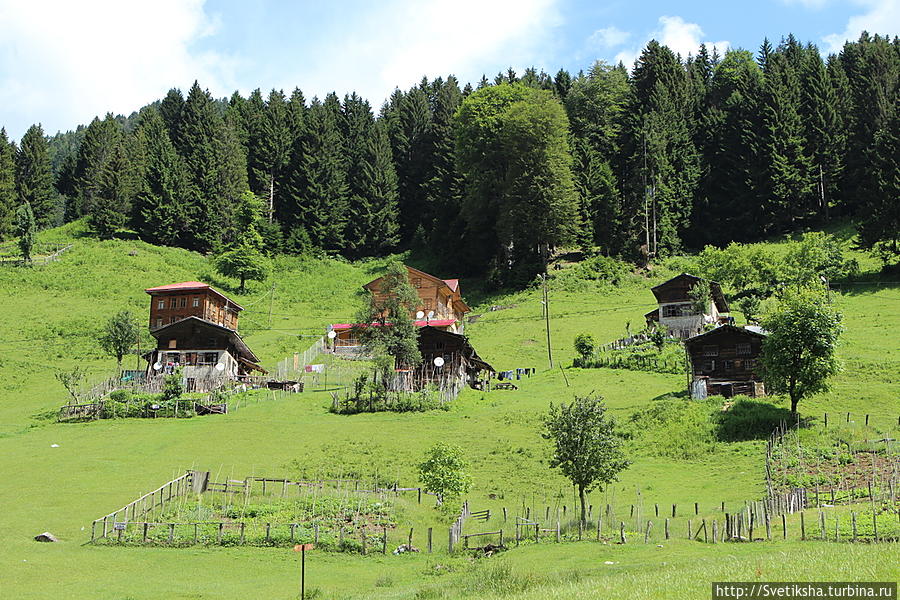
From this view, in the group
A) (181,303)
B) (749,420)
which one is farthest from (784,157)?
(181,303)

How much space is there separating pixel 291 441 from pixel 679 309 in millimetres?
41460

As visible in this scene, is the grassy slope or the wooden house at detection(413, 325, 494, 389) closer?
the grassy slope

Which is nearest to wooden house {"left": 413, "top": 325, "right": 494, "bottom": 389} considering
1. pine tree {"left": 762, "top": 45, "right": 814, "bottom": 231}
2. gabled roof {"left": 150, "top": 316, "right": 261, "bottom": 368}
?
gabled roof {"left": 150, "top": 316, "right": 261, "bottom": 368}

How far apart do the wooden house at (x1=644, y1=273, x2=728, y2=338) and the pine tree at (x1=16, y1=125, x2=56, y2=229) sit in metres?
96.3

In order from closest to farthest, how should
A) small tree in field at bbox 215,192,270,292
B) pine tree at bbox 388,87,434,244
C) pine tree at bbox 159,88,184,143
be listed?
small tree in field at bbox 215,192,270,292 → pine tree at bbox 388,87,434,244 → pine tree at bbox 159,88,184,143

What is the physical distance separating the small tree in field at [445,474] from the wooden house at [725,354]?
23561 millimetres

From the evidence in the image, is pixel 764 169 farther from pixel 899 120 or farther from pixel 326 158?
pixel 326 158

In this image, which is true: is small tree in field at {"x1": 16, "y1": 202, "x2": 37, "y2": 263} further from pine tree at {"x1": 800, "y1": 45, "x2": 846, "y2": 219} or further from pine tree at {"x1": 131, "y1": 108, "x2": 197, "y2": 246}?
pine tree at {"x1": 800, "y1": 45, "x2": 846, "y2": 219}

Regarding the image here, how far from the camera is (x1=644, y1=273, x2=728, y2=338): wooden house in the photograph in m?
75.0

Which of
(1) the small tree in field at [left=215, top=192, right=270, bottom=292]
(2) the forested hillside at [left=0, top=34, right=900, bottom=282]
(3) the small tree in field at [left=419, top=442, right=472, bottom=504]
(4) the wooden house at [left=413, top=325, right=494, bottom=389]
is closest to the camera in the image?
(3) the small tree in field at [left=419, top=442, right=472, bottom=504]

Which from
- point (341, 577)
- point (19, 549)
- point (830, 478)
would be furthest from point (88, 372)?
point (830, 478)

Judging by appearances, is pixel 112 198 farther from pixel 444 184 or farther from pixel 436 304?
pixel 436 304

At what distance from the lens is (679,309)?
7638cm

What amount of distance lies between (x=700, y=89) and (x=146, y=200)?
82158 millimetres
